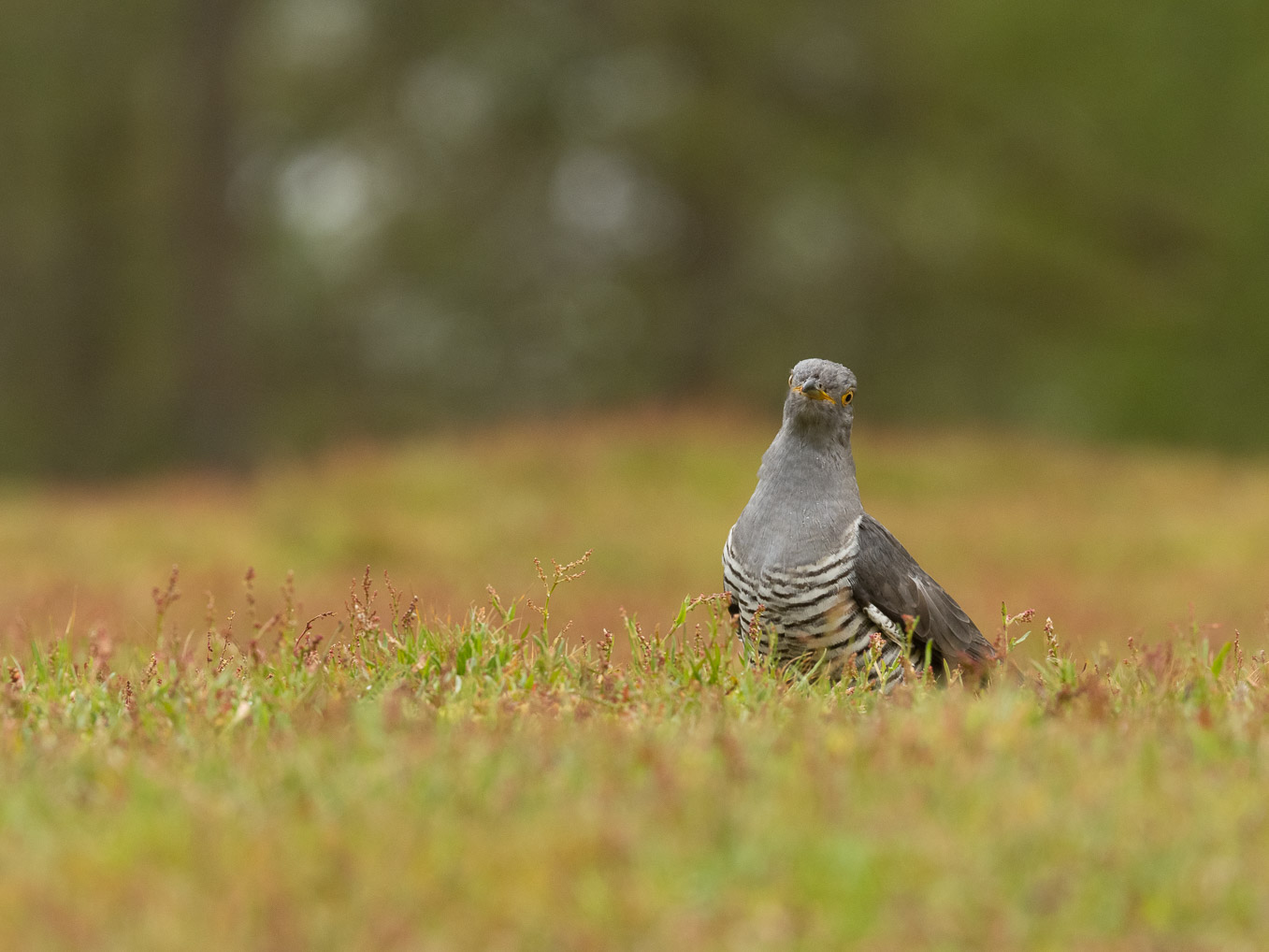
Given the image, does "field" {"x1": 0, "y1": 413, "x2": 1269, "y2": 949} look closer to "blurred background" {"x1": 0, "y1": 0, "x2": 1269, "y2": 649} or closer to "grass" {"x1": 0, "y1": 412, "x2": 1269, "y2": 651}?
"grass" {"x1": 0, "y1": 412, "x2": 1269, "y2": 651}

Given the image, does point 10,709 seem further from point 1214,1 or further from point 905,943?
point 1214,1

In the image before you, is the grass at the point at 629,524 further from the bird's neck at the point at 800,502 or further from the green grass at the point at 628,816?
the green grass at the point at 628,816

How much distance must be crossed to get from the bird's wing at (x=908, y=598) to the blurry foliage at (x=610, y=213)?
14.2m

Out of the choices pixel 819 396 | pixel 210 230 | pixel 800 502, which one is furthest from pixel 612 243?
pixel 800 502

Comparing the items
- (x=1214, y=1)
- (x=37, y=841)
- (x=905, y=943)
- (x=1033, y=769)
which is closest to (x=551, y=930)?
(x=905, y=943)

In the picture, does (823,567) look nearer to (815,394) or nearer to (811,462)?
(811,462)

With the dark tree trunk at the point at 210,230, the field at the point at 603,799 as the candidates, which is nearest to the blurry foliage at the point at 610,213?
the dark tree trunk at the point at 210,230

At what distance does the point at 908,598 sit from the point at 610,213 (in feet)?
61.7

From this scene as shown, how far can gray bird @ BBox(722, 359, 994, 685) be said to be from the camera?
5164 millimetres

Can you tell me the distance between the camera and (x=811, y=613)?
517 cm

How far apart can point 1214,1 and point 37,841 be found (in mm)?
27521

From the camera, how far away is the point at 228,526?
13.9 m

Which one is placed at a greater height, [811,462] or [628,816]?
[811,462]

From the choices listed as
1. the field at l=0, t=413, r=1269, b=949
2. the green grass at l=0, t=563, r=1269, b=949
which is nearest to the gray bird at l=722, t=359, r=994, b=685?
the field at l=0, t=413, r=1269, b=949
